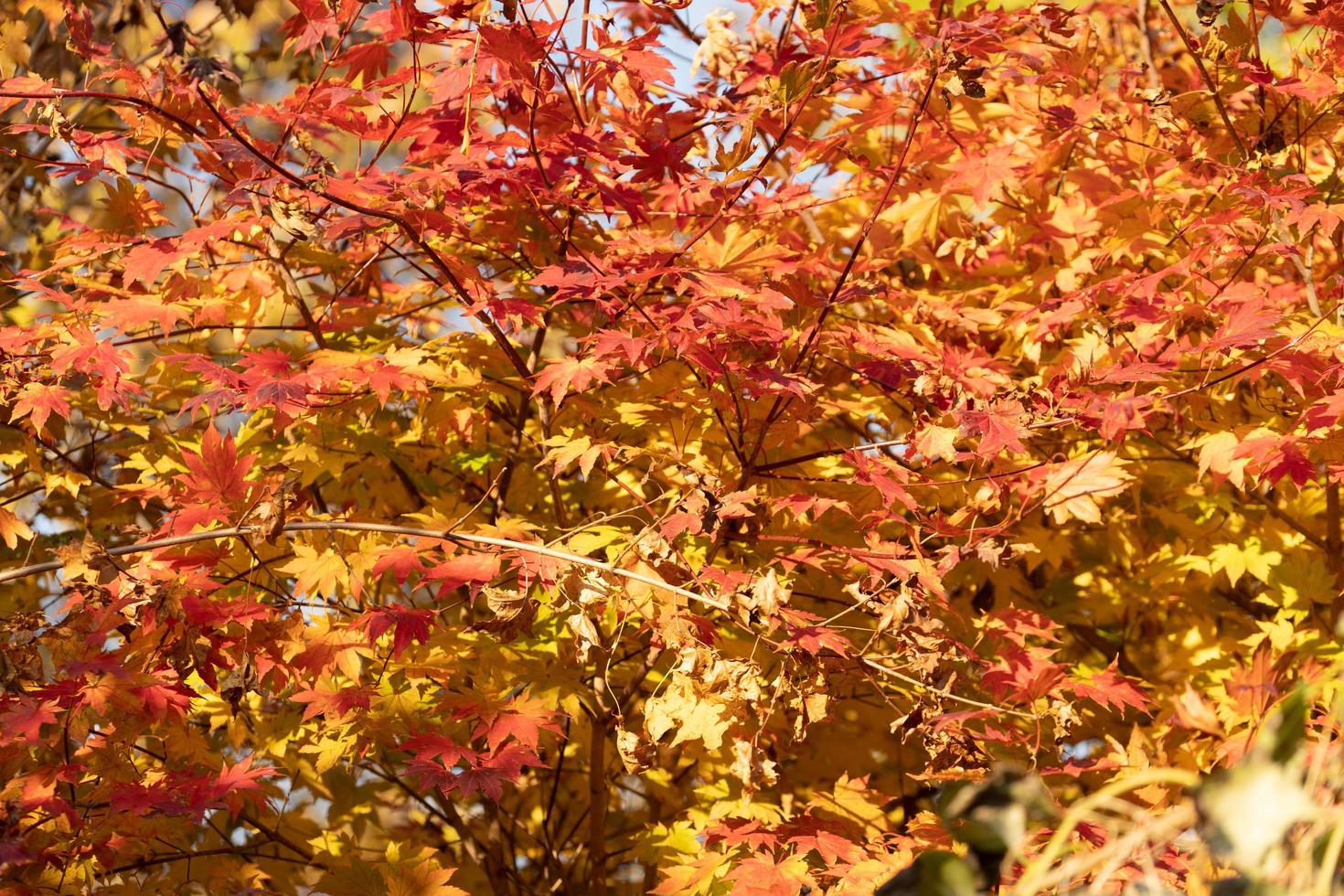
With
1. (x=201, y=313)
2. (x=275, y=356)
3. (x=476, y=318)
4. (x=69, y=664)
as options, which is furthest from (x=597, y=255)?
(x=69, y=664)

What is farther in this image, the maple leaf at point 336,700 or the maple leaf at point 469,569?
the maple leaf at point 336,700

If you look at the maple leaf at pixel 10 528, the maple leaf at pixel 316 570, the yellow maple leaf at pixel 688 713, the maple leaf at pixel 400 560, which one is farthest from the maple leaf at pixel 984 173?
the maple leaf at pixel 10 528

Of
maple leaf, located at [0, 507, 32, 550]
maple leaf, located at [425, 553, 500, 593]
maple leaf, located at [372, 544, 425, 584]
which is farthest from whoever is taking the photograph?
maple leaf, located at [0, 507, 32, 550]

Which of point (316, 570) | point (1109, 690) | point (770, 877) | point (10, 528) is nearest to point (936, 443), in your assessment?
point (1109, 690)

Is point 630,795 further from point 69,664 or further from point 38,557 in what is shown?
point 69,664

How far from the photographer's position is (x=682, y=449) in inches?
109

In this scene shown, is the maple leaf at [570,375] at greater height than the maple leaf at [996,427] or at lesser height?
lesser

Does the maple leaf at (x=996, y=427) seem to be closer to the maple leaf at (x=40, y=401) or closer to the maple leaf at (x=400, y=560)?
the maple leaf at (x=400, y=560)

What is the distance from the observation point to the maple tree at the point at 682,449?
2.31m

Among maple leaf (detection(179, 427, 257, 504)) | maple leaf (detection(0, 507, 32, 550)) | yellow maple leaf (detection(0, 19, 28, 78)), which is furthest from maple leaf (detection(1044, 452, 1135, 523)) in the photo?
yellow maple leaf (detection(0, 19, 28, 78))

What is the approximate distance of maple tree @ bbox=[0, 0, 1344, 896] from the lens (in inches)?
91.0

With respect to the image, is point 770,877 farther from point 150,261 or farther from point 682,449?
point 150,261

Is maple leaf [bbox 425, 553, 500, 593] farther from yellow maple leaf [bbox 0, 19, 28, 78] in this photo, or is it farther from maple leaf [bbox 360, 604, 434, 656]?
yellow maple leaf [bbox 0, 19, 28, 78]

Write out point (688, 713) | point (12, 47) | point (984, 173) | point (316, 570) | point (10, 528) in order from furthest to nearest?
point (12, 47), point (10, 528), point (984, 173), point (316, 570), point (688, 713)
